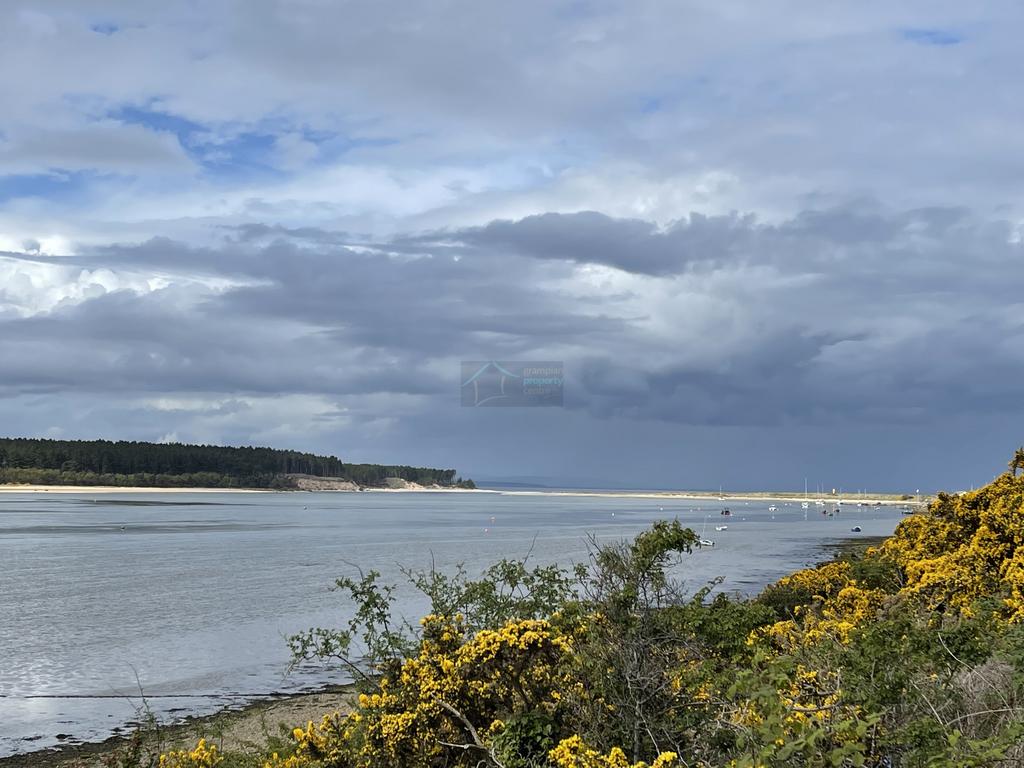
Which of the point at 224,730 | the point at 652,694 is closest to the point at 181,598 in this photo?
the point at 224,730

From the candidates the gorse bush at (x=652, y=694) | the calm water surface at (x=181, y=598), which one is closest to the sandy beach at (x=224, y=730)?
the calm water surface at (x=181, y=598)

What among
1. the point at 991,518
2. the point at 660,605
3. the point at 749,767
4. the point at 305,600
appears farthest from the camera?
the point at 305,600

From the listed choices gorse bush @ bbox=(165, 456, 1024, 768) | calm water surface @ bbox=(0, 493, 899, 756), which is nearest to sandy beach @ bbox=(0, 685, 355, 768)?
calm water surface @ bbox=(0, 493, 899, 756)

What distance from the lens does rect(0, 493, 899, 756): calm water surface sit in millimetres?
23812

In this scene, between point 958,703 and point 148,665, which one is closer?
point 958,703

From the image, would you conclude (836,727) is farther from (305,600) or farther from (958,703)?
(305,600)

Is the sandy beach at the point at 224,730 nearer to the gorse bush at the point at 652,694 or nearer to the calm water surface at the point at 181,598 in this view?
the calm water surface at the point at 181,598

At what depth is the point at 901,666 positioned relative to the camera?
317 inches

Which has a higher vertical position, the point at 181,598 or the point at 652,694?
the point at 652,694

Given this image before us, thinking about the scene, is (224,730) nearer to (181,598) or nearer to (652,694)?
(652,694)

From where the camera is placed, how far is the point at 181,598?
43.1 meters

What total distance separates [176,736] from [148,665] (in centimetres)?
1018

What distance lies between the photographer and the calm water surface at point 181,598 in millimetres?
23812

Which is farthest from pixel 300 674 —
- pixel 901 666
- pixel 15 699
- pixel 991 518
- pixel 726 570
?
pixel 726 570
